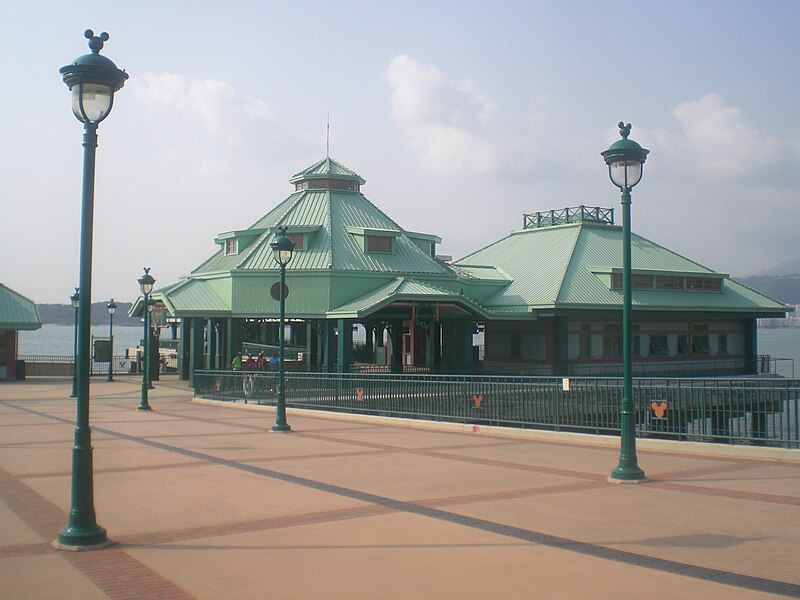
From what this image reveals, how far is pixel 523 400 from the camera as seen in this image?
21.0 m

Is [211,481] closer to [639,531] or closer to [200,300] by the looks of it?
[639,531]

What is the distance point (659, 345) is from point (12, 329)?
36538 millimetres

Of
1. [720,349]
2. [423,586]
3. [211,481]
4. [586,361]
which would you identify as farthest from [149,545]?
[720,349]

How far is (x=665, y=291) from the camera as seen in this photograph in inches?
1892

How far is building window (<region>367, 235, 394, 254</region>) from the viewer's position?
4397 centimetres

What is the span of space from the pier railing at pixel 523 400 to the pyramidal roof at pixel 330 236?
12.5 m

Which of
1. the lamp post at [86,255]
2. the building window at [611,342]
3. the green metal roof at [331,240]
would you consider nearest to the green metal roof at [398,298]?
the green metal roof at [331,240]

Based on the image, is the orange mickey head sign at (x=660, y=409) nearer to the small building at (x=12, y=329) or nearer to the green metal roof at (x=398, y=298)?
the green metal roof at (x=398, y=298)

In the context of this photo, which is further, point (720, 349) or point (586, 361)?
point (720, 349)

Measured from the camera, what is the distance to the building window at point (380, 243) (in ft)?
144

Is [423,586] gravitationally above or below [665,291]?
below

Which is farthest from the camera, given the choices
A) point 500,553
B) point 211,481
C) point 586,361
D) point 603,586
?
point 586,361

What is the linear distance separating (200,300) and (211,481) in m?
30.5

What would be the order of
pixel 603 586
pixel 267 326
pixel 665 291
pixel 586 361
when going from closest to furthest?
pixel 603 586
pixel 586 361
pixel 665 291
pixel 267 326
